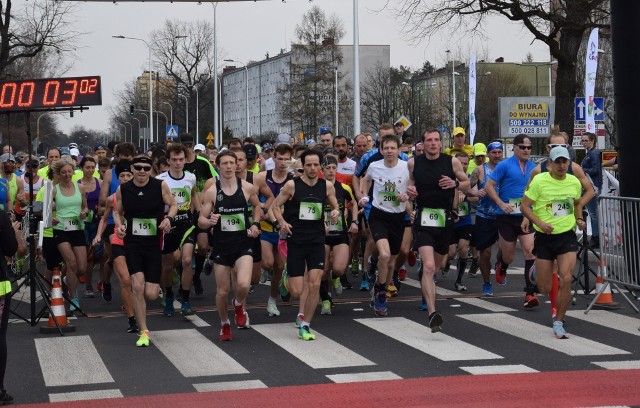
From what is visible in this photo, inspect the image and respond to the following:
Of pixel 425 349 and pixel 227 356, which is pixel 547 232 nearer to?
pixel 425 349

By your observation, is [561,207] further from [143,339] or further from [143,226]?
[143,339]

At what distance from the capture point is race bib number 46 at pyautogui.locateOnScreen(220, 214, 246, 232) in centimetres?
1186

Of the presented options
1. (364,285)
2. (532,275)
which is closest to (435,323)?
(532,275)

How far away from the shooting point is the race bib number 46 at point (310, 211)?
12188mm

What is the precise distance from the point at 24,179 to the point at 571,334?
1224 cm

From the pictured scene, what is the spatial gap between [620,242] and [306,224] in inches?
145

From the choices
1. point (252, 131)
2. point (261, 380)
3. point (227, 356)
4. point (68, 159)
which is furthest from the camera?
point (252, 131)

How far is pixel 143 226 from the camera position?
1184 cm

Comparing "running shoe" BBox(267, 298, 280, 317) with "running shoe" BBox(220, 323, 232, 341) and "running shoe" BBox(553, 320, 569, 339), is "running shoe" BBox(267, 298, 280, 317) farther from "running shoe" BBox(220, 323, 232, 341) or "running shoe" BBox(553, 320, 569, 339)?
"running shoe" BBox(553, 320, 569, 339)

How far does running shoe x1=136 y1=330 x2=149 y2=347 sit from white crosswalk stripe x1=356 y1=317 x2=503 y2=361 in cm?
238

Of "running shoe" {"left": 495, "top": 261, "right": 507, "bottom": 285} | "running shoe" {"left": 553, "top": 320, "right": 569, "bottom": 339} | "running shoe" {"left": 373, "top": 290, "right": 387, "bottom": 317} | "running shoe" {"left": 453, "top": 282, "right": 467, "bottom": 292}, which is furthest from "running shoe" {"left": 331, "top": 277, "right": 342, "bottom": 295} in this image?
"running shoe" {"left": 553, "top": 320, "right": 569, "bottom": 339}

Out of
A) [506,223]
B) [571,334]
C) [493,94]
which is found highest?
[493,94]

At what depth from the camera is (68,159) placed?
1505 centimetres

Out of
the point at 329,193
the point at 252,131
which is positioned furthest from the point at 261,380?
the point at 252,131
